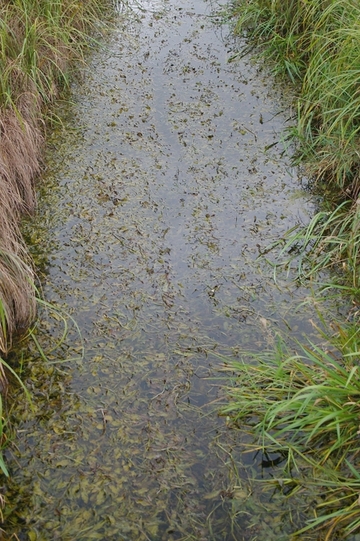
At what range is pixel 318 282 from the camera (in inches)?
108

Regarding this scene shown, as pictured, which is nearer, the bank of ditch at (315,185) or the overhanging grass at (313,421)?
the overhanging grass at (313,421)

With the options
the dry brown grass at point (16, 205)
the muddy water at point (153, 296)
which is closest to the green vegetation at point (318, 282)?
the muddy water at point (153, 296)

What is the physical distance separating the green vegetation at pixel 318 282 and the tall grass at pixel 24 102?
96 centimetres

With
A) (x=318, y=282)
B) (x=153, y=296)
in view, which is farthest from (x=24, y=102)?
(x=318, y=282)

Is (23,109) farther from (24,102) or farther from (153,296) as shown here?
(153,296)

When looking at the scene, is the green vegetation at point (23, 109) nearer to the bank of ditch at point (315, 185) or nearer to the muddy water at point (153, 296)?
the bank of ditch at point (315, 185)

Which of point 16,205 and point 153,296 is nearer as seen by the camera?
point 153,296

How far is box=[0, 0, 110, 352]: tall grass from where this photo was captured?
247cm

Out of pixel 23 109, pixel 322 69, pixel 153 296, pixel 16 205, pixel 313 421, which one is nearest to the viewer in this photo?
pixel 313 421

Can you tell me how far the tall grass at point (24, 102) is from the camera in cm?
247

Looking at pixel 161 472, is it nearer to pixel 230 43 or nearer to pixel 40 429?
pixel 40 429

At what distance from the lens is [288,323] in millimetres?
2564

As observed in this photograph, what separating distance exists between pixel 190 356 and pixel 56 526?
0.85 m

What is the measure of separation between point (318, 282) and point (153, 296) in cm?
78
